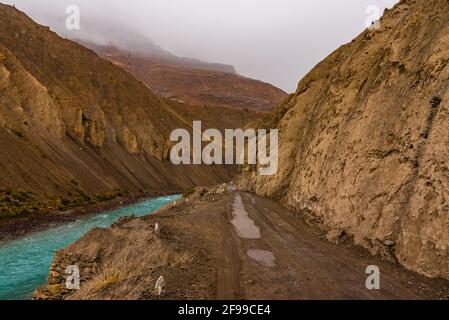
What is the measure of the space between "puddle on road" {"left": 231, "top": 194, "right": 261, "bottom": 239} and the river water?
992 cm

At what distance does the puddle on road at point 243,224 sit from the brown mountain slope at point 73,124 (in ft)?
87.1

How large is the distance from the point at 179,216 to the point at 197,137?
10646 cm

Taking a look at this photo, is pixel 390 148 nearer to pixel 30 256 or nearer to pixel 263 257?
pixel 263 257

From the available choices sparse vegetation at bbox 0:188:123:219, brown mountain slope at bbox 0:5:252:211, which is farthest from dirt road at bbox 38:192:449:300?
brown mountain slope at bbox 0:5:252:211

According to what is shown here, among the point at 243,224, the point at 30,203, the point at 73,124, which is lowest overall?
the point at 30,203

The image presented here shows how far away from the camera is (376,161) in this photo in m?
15.5

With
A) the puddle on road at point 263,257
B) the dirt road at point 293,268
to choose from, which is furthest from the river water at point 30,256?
the puddle on road at point 263,257

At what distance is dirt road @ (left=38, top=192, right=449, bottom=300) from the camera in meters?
9.65

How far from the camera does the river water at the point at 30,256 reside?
733 inches

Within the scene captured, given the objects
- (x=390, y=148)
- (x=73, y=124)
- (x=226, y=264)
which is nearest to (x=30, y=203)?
(x=226, y=264)

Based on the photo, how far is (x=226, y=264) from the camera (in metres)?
12.1

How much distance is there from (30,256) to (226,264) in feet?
58.2

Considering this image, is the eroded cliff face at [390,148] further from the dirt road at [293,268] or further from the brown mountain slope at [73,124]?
the brown mountain slope at [73,124]

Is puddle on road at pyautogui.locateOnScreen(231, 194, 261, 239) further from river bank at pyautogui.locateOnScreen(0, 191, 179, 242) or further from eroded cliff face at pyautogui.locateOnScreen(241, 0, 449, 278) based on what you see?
river bank at pyautogui.locateOnScreen(0, 191, 179, 242)
